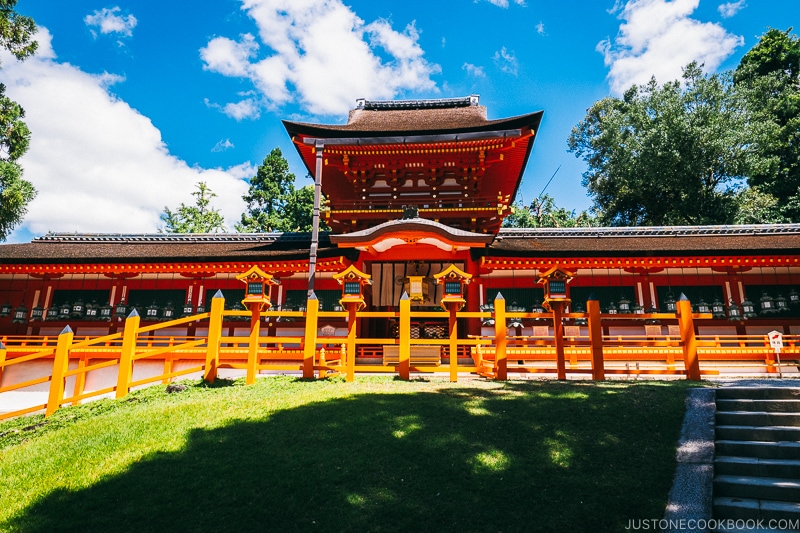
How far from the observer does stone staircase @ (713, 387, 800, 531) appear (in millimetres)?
4477

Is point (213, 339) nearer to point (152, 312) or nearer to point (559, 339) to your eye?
point (559, 339)

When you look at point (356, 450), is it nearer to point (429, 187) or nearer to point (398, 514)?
point (398, 514)

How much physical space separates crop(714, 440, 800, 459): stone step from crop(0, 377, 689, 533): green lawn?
0.54 meters

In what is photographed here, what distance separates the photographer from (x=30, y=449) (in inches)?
255

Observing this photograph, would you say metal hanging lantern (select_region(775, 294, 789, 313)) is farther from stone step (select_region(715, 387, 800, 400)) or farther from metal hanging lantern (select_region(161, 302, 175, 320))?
metal hanging lantern (select_region(161, 302, 175, 320))

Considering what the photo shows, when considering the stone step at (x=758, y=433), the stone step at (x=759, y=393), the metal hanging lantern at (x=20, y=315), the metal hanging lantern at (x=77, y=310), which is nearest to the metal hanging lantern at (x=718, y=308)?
the stone step at (x=759, y=393)

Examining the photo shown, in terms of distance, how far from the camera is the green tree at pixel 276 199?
133 ft

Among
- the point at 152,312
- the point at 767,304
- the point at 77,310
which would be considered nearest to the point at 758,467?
the point at 767,304

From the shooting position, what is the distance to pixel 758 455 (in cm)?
541

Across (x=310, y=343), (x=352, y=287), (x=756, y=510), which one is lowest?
(x=756, y=510)

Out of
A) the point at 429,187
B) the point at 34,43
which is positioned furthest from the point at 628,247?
the point at 34,43

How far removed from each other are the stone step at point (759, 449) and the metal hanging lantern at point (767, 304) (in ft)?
41.8

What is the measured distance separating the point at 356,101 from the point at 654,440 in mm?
23770

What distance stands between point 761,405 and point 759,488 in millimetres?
2259
